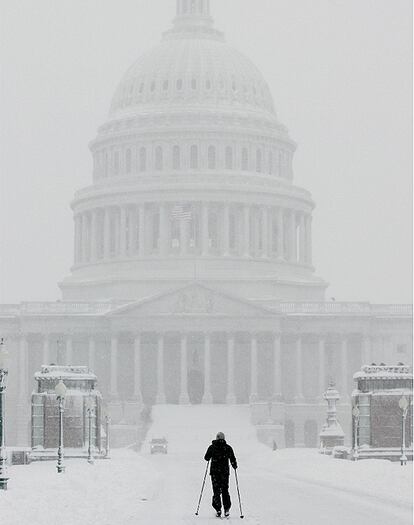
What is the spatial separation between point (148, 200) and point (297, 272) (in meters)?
18.4

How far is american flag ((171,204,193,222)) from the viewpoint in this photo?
166 meters

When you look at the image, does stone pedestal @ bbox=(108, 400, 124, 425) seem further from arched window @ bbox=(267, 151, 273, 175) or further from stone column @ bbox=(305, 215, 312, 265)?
arched window @ bbox=(267, 151, 273, 175)

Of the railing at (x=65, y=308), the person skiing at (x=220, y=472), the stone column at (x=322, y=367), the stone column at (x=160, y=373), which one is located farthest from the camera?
the railing at (x=65, y=308)

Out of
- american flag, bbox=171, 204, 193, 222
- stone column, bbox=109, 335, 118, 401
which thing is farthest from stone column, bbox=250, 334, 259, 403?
american flag, bbox=171, 204, 193, 222

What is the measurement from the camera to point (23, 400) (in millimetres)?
146750

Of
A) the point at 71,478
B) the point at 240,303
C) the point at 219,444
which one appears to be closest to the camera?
the point at 219,444

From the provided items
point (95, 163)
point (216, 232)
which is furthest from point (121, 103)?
point (216, 232)

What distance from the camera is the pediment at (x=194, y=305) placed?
148 meters

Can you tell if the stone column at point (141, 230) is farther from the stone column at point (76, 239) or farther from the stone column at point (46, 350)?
the stone column at point (46, 350)

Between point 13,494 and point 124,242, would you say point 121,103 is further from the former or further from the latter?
point 13,494

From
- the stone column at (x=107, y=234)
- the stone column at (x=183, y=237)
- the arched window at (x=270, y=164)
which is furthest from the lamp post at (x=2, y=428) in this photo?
the arched window at (x=270, y=164)

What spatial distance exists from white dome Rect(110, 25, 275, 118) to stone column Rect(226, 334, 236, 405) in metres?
35.9

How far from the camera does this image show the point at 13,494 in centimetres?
3756

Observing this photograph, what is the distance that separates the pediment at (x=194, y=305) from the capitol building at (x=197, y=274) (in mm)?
137
